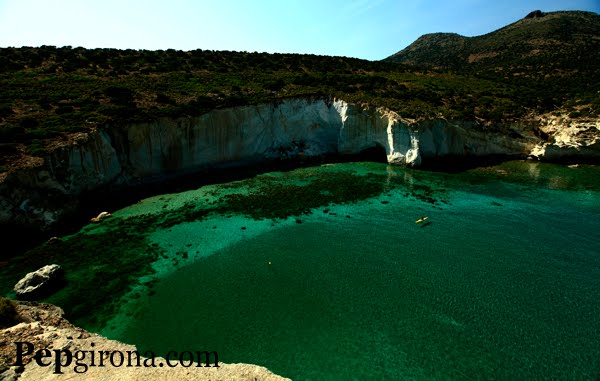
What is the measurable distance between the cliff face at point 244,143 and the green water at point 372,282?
197 inches

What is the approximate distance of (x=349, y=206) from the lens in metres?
26.2

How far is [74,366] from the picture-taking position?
9.98 metres

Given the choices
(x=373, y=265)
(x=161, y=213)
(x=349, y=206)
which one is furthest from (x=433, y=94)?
(x=161, y=213)

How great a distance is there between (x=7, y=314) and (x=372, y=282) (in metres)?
14.8

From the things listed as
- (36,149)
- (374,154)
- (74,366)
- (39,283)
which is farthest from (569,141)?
(36,149)

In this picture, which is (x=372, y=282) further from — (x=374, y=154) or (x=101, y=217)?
(x=374, y=154)

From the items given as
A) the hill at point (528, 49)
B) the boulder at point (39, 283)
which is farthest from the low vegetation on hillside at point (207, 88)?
the boulder at point (39, 283)

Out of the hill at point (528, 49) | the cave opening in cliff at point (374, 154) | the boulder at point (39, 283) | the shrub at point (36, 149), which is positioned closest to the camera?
the boulder at point (39, 283)

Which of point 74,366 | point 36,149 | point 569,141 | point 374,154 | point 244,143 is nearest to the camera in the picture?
point 74,366

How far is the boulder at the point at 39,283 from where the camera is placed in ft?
50.9

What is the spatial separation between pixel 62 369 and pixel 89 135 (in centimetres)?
2267

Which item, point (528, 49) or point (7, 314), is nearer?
Result: point (7, 314)

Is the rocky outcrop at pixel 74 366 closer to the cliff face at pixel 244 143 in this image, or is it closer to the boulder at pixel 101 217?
the boulder at pixel 101 217

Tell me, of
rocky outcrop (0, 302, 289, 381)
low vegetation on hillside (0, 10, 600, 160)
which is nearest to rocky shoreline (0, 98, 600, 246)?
low vegetation on hillside (0, 10, 600, 160)
